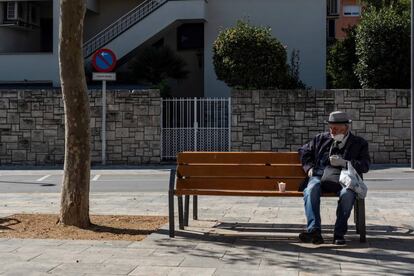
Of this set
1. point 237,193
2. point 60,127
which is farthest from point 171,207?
point 60,127

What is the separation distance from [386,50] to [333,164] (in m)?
14.6

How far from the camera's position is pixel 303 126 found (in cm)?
1945

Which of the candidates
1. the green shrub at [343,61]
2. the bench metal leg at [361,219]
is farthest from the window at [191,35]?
the bench metal leg at [361,219]

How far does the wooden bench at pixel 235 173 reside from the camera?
760cm

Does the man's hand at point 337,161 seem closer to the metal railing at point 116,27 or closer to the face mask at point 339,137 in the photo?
the face mask at point 339,137

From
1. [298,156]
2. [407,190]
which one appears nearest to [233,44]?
[407,190]

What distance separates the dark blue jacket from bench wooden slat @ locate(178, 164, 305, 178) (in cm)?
23

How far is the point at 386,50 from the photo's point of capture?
2066cm

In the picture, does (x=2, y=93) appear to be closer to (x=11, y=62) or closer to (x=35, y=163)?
(x=35, y=163)

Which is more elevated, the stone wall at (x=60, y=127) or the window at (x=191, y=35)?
the window at (x=191, y=35)

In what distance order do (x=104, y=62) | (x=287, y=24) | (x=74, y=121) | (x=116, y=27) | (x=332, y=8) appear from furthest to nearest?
(x=332, y=8), (x=116, y=27), (x=287, y=24), (x=104, y=62), (x=74, y=121)

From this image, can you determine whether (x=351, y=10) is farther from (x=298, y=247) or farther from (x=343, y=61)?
(x=298, y=247)

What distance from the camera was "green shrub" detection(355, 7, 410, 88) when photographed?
20594 mm

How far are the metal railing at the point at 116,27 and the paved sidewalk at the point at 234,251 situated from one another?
1863 cm
